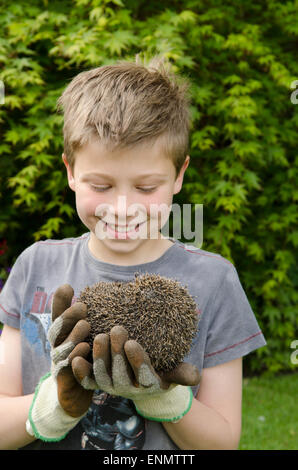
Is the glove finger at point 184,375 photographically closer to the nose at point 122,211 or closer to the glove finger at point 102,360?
the glove finger at point 102,360

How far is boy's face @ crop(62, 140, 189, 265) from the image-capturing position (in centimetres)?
203

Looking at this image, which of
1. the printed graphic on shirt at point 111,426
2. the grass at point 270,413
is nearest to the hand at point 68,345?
the printed graphic on shirt at point 111,426

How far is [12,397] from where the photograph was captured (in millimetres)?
2244

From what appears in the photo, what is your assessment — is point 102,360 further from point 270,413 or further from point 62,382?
point 270,413

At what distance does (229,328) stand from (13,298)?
1020 millimetres

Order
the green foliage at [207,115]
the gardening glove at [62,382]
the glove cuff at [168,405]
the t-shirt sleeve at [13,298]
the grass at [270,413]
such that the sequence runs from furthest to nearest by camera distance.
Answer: the grass at [270,413]
the green foliage at [207,115]
the t-shirt sleeve at [13,298]
the glove cuff at [168,405]
the gardening glove at [62,382]

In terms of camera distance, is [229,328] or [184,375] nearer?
[184,375]

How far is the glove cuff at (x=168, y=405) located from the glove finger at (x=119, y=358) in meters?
0.26

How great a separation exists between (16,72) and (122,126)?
347 cm

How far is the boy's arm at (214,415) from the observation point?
2.10 metres

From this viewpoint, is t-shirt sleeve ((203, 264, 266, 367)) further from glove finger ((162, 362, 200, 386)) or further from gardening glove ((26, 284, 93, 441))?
gardening glove ((26, 284, 93, 441))

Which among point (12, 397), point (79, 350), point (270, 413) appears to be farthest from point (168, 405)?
point (270, 413)

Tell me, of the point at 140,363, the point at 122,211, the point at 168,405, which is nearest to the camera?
the point at 140,363

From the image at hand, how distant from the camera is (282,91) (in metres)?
6.27
